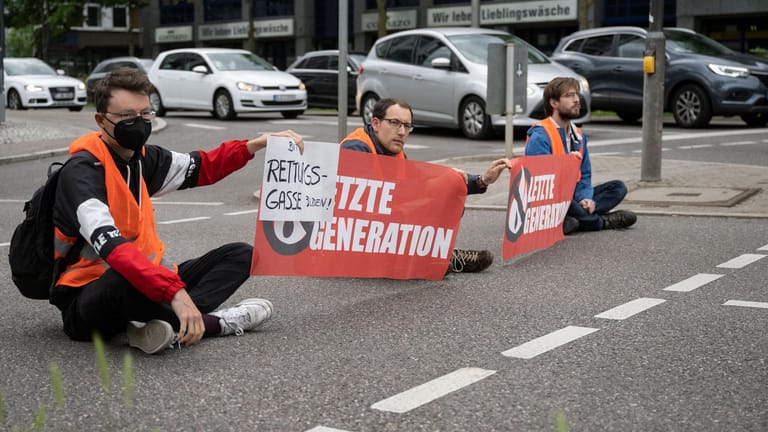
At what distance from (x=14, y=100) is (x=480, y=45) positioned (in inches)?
654

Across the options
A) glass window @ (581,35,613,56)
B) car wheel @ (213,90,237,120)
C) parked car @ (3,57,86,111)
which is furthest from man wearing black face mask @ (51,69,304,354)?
parked car @ (3,57,86,111)

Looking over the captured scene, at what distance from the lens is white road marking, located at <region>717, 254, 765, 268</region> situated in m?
7.25

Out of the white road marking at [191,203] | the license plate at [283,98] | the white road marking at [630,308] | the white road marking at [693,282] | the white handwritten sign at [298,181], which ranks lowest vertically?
the white road marking at [191,203]

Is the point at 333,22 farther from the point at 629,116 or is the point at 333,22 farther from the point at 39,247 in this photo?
the point at 39,247

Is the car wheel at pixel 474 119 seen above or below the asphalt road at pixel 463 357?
above

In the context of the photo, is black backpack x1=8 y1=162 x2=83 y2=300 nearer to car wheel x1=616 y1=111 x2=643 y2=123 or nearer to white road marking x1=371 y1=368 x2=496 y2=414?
white road marking x1=371 y1=368 x2=496 y2=414

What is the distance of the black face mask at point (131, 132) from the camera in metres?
4.92

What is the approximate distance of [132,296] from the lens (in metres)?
4.96

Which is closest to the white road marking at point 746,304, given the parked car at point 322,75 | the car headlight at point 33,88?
the parked car at point 322,75

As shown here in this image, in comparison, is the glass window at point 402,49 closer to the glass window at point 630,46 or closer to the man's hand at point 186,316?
the glass window at point 630,46

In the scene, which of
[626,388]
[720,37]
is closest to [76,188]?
[626,388]

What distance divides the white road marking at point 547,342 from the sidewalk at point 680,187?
4507 mm

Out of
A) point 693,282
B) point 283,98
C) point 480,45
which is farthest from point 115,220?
point 283,98

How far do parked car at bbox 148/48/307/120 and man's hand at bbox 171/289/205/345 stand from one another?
61.4 feet
